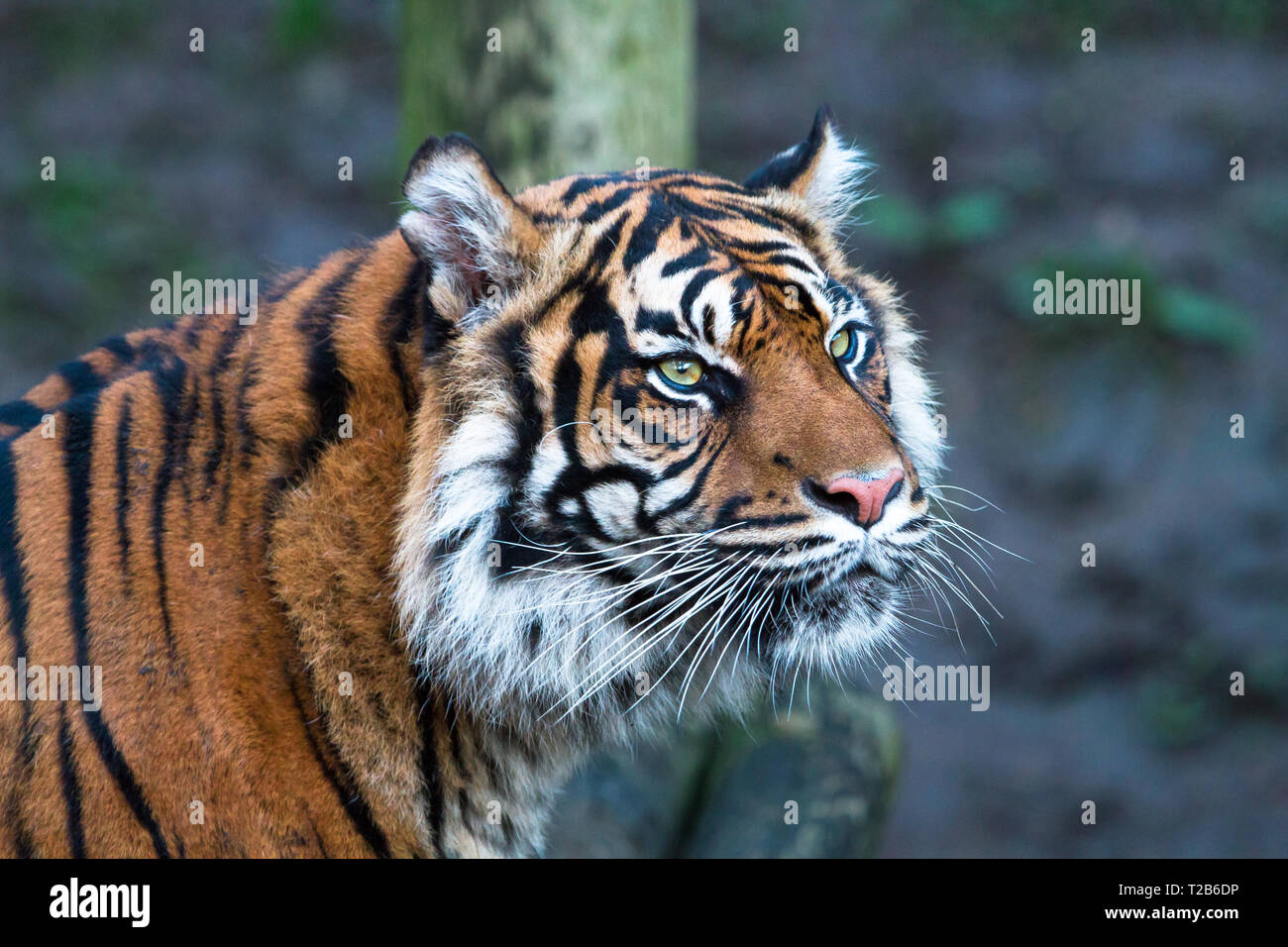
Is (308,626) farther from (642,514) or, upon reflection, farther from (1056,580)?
(1056,580)

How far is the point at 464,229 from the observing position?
2.58 meters

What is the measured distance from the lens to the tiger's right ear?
97.6 inches

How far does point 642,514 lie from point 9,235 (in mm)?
8693

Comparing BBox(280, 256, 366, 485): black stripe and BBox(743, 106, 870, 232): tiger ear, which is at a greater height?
BBox(743, 106, 870, 232): tiger ear

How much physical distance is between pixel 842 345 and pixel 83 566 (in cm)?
176

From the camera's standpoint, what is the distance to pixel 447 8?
4559 mm

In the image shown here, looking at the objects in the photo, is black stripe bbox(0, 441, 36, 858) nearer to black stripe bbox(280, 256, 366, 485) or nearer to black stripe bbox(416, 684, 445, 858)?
black stripe bbox(280, 256, 366, 485)

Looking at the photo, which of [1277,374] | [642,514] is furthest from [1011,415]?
[642,514]

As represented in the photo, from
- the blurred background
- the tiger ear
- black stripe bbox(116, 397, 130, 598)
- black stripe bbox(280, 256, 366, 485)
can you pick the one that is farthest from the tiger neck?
the blurred background

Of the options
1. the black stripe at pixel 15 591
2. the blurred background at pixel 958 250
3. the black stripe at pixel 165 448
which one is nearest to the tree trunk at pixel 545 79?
the blurred background at pixel 958 250

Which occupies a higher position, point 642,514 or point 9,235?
point 9,235

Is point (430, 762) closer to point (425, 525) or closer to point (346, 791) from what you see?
point (346, 791)

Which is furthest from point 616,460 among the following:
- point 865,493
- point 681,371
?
point 865,493

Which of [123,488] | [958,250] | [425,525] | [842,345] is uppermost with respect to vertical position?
[958,250]
